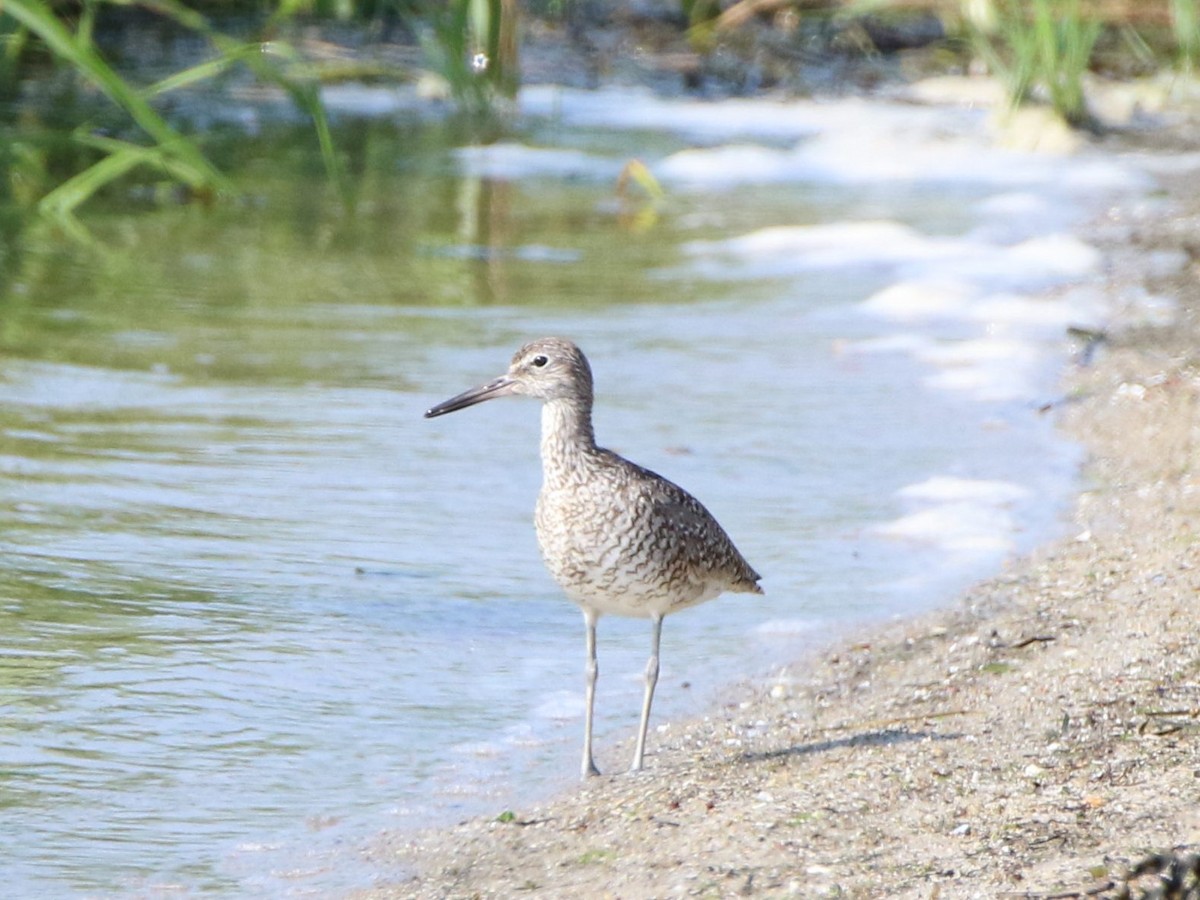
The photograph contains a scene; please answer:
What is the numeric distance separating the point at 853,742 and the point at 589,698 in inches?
23.9

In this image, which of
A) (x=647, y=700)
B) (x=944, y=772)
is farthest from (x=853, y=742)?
(x=647, y=700)

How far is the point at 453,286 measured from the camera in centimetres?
845

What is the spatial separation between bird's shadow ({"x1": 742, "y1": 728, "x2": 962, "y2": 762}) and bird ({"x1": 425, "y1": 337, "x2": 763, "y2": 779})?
0.95 ft

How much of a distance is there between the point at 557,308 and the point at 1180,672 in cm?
442

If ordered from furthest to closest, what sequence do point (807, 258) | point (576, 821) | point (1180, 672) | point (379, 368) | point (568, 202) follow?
point (568, 202)
point (807, 258)
point (379, 368)
point (1180, 672)
point (576, 821)

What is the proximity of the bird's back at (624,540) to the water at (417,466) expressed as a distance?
381 millimetres

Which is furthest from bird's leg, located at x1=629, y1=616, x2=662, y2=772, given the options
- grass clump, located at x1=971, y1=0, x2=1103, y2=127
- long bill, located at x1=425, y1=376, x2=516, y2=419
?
grass clump, located at x1=971, y1=0, x2=1103, y2=127

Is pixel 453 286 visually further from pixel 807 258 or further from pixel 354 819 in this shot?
pixel 354 819

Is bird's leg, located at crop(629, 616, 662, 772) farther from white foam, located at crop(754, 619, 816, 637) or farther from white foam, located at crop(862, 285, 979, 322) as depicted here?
white foam, located at crop(862, 285, 979, 322)

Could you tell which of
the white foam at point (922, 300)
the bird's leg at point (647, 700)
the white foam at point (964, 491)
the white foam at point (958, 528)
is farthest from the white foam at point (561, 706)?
the white foam at point (922, 300)

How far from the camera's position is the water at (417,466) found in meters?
4.12

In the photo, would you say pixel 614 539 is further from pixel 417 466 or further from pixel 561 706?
pixel 417 466

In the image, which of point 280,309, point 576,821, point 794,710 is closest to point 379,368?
point 280,309

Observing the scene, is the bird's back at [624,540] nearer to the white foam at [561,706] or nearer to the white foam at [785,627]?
the white foam at [561,706]
